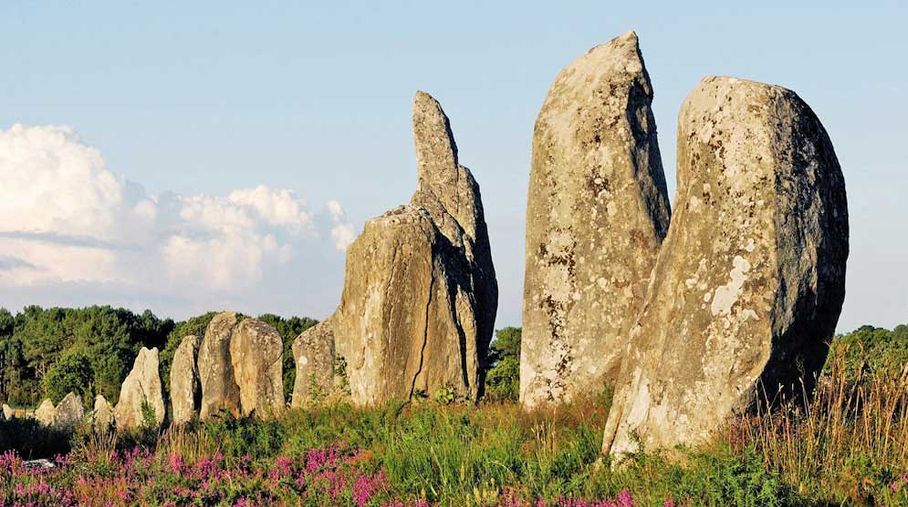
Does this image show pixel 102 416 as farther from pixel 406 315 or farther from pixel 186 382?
pixel 406 315

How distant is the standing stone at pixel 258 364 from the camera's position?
1022 inches

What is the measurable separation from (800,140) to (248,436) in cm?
841

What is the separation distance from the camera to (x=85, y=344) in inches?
2265

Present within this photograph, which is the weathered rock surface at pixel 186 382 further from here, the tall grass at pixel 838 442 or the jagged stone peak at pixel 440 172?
the tall grass at pixel 838 442

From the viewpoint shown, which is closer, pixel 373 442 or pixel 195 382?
pixel 373 442

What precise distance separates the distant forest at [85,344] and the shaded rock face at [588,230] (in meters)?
25.5

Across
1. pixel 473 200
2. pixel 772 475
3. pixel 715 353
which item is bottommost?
pixel 772 475

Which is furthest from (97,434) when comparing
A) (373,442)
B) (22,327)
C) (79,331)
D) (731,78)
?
(22,327)

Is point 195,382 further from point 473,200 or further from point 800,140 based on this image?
point 800,140

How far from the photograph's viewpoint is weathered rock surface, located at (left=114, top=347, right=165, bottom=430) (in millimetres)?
31281

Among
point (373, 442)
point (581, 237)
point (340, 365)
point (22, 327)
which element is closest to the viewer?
point (373, 442)

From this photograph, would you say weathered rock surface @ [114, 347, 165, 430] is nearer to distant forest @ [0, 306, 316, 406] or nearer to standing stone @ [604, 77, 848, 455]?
distant forest @ [0, 306, 316, 406]

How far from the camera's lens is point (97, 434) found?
16.1m

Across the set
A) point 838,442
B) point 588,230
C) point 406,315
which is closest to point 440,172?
point 406,315
